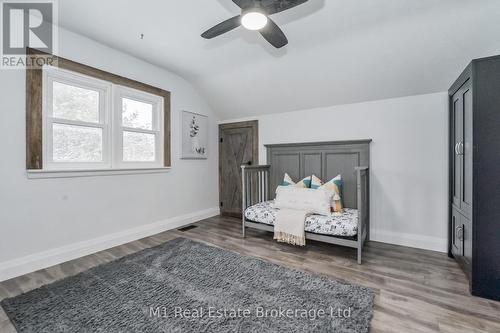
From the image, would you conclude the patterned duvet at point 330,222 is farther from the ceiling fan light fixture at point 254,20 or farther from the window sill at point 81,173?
the ceiling fan light fixture at point 254,20

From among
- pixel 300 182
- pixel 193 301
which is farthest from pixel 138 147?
pixel 300 182

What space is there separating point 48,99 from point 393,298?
383 cm

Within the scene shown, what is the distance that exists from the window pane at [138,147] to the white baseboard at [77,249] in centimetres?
100

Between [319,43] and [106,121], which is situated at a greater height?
[319,43]

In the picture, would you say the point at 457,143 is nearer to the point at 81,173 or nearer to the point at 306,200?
the point at 306,200

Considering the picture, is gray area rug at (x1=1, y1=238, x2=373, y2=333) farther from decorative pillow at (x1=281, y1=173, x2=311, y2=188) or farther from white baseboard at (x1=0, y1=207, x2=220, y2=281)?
decorative pillow at (x1=281, y1=173, x2=311, y2=188)

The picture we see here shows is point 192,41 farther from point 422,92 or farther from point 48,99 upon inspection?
point 422,92

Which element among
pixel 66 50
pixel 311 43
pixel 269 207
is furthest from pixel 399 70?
pixel 66 50

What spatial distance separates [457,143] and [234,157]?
3290 mm

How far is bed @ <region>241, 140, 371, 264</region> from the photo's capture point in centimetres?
255

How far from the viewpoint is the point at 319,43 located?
105 inches

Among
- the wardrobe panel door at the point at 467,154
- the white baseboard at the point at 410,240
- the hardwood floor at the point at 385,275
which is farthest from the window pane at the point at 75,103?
the white baseboard at the point at 410,240

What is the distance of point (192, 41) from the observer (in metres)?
2.72

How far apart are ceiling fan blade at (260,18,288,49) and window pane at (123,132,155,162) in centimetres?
232
